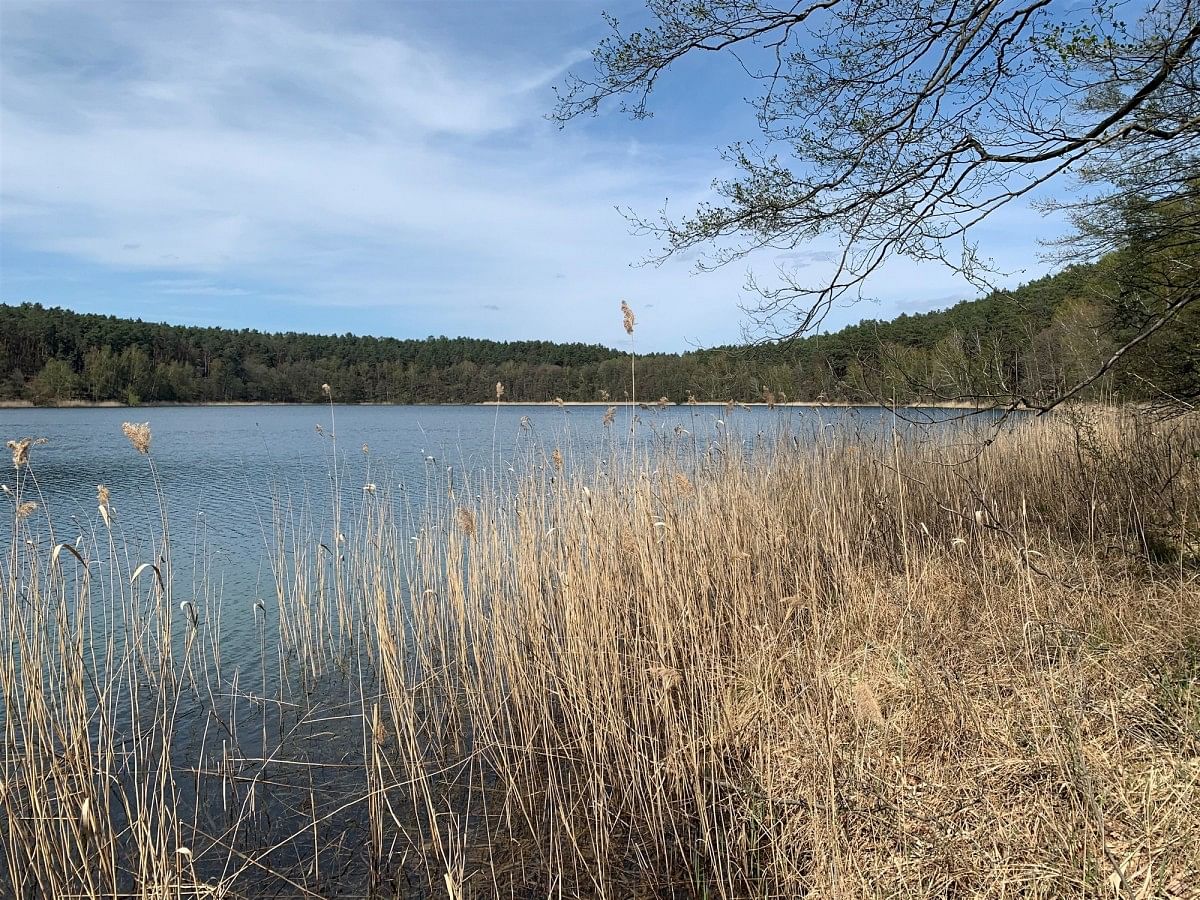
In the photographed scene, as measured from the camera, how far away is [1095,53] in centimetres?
398

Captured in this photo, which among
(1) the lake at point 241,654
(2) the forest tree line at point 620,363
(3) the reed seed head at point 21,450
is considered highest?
(2) the forest tree line at point 620,363

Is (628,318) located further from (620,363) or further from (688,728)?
(620,363)

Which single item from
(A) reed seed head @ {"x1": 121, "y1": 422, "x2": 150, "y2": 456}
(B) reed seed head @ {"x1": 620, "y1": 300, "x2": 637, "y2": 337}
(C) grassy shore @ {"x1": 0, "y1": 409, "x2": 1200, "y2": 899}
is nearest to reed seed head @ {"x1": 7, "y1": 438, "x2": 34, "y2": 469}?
(C) grassy shore @ {"x1": 0, "y1": 409, "x2": 1200, "y2": 899}

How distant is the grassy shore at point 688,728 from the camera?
96.2 inches

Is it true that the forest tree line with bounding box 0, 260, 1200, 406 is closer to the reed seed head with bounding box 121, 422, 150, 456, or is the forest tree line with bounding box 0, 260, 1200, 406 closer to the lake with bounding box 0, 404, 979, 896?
the lake with bounding box 0, 404, 979, 896

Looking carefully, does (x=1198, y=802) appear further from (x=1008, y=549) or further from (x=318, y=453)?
(x=318, y=453)

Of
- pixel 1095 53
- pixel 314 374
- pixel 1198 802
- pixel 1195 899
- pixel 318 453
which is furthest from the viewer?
pixel 314 374

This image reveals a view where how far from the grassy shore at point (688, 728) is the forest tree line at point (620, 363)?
3.10ft

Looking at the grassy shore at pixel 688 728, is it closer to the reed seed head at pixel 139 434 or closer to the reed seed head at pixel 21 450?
the reed seed head at pixel 21 450

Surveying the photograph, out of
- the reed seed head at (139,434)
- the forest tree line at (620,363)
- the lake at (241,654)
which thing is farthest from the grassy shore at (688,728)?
the forest tree line at (620,363)

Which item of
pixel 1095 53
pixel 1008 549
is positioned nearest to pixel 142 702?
pixel 1008 549

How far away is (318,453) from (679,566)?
18.4 metres

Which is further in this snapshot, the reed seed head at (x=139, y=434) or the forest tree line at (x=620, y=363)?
the forest tree line at (x=620, y=363)

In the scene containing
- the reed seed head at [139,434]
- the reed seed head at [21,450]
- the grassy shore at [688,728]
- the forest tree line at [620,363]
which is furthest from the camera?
the forest tree line at [620,363]
